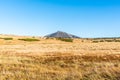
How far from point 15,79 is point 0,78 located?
0.71 meters

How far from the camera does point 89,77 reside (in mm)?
13062

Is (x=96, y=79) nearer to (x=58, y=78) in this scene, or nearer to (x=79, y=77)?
(x=79, y=77)

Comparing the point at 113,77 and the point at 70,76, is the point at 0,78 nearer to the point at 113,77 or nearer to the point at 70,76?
the point at 70,76

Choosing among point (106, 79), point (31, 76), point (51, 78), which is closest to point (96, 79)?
point (106, 79)

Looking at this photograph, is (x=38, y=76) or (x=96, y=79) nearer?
(x=96, y=79)

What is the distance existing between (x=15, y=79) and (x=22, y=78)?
0.35m

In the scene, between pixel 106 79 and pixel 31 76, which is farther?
pixel 31 76

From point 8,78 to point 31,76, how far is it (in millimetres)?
1213

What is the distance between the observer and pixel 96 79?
41.2ft

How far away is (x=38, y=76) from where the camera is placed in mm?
14109

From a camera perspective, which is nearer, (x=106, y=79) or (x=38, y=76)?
(x=106, y=79)

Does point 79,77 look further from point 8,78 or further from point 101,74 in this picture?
point 8,78

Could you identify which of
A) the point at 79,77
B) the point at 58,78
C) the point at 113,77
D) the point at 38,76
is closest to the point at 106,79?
the point at 113,77

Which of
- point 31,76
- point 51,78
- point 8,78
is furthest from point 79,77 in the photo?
point 8,78
